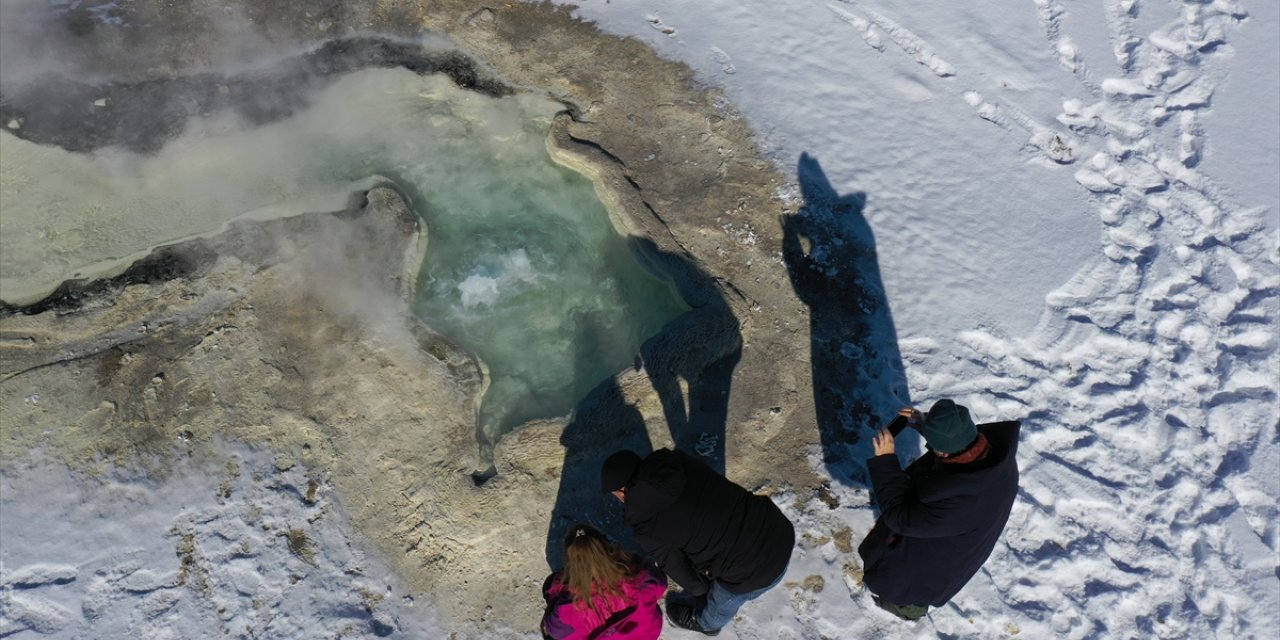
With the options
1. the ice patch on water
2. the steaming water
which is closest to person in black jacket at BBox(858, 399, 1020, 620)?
the steaming water

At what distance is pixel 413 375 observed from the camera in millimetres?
6316

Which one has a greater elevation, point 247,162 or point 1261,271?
point 1261,271

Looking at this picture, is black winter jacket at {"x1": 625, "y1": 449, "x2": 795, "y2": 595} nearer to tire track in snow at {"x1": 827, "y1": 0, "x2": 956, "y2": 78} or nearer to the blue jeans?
the blue jeans

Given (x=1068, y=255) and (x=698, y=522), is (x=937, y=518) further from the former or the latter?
(x=1068, y=255)

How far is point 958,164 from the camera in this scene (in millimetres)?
7551

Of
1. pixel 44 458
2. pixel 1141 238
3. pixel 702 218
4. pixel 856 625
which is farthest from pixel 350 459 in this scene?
pixel 1141 238

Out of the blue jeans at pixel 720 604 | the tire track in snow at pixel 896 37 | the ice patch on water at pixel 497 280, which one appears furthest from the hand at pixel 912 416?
the tire track in snow at pixel 896 37

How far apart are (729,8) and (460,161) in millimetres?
3619

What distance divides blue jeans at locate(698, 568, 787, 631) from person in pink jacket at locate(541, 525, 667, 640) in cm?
58

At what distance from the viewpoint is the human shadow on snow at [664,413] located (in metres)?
5.85

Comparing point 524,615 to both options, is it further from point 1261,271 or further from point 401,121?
point 1261,271

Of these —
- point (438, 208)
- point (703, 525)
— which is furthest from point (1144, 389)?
point (438, 208)

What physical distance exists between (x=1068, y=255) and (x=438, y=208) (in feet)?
19.5

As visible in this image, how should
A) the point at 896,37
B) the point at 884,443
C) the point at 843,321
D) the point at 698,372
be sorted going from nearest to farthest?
1. the point at 884,443
2. the point at 698,372
3. the point at 843,321
4. the point at 896,37
